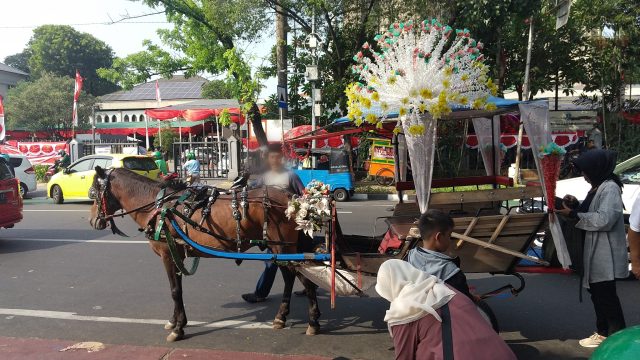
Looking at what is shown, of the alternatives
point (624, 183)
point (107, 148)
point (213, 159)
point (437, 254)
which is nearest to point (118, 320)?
point (437, 254)

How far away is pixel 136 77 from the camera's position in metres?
18.1

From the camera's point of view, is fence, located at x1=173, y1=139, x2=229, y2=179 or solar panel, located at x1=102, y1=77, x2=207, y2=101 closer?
fence, located at x1=173, y1=139, x2=229, y2=179

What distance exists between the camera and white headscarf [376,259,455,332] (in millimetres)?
2053

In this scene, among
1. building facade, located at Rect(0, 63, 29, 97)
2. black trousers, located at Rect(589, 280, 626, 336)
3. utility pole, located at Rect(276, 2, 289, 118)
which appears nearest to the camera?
black trousers, located at Rect(589, 280, 626, 336)

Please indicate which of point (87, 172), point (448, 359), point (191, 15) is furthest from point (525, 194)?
point (191, 15)

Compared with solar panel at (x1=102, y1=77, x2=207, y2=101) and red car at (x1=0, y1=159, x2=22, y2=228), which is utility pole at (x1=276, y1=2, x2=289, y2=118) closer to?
red car at (x1=0, y1=159, x2=22, y2=228)

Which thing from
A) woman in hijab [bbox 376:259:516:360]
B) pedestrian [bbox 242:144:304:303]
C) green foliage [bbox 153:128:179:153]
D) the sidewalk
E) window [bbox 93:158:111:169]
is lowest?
the sidewalk

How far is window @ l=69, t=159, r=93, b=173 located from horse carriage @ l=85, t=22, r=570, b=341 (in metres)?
10.7

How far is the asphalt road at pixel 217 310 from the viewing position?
457 centimetres

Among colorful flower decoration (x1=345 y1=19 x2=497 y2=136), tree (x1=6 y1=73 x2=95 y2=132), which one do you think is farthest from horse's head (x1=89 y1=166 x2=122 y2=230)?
tree (x1=6 y1=73 x2=95 y2=132)

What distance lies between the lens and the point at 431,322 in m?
2.05

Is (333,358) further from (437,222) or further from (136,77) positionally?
(136,77)

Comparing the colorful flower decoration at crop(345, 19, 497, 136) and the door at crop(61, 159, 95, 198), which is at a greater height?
the colorful flower decoration at crop(345, 19, 497, 136)

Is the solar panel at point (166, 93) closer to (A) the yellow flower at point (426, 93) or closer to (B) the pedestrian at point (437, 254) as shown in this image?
(A) the yellow flower at point (426, 93)
